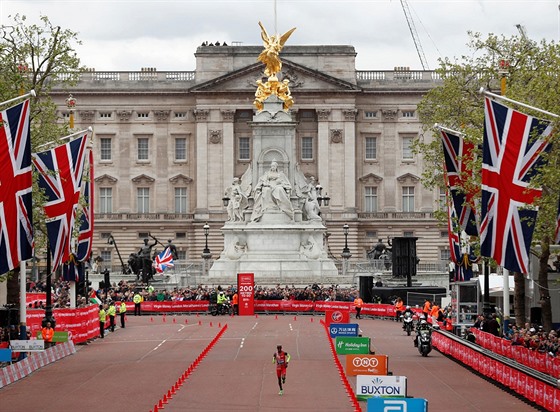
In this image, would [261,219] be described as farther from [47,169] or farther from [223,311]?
[47,169]

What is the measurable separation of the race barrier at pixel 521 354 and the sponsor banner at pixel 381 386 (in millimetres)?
6866

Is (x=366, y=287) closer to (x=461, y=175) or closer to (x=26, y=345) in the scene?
(x=461, y=175)

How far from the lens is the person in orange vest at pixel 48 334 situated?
167 ft

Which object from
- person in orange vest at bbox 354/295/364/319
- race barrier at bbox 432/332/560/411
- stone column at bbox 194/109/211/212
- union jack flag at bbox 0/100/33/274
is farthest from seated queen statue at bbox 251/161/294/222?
union jack flag at bbox 0/100/33/274

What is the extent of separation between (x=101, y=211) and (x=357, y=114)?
26159mm

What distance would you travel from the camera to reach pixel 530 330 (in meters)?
42.8

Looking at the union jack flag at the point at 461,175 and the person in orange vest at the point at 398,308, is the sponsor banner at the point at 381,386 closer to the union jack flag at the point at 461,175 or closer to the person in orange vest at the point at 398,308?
the union jack flag at the point at 461,175

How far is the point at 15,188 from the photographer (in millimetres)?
36375

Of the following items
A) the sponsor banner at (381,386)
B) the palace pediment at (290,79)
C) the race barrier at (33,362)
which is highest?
the palace pediment at (290,79)

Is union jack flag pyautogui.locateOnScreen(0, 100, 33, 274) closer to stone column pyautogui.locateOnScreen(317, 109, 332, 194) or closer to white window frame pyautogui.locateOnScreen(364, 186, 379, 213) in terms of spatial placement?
stone column pyautogui.locateOnScreen(317, 109, 332, 194)

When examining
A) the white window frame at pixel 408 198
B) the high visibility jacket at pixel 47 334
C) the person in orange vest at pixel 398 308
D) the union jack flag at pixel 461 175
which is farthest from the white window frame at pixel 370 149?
the union jack flag at pixel 461 175

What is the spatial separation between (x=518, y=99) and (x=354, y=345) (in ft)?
34.1

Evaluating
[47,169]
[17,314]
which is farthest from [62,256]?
[17,314]

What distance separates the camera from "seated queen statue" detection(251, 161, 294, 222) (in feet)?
304
